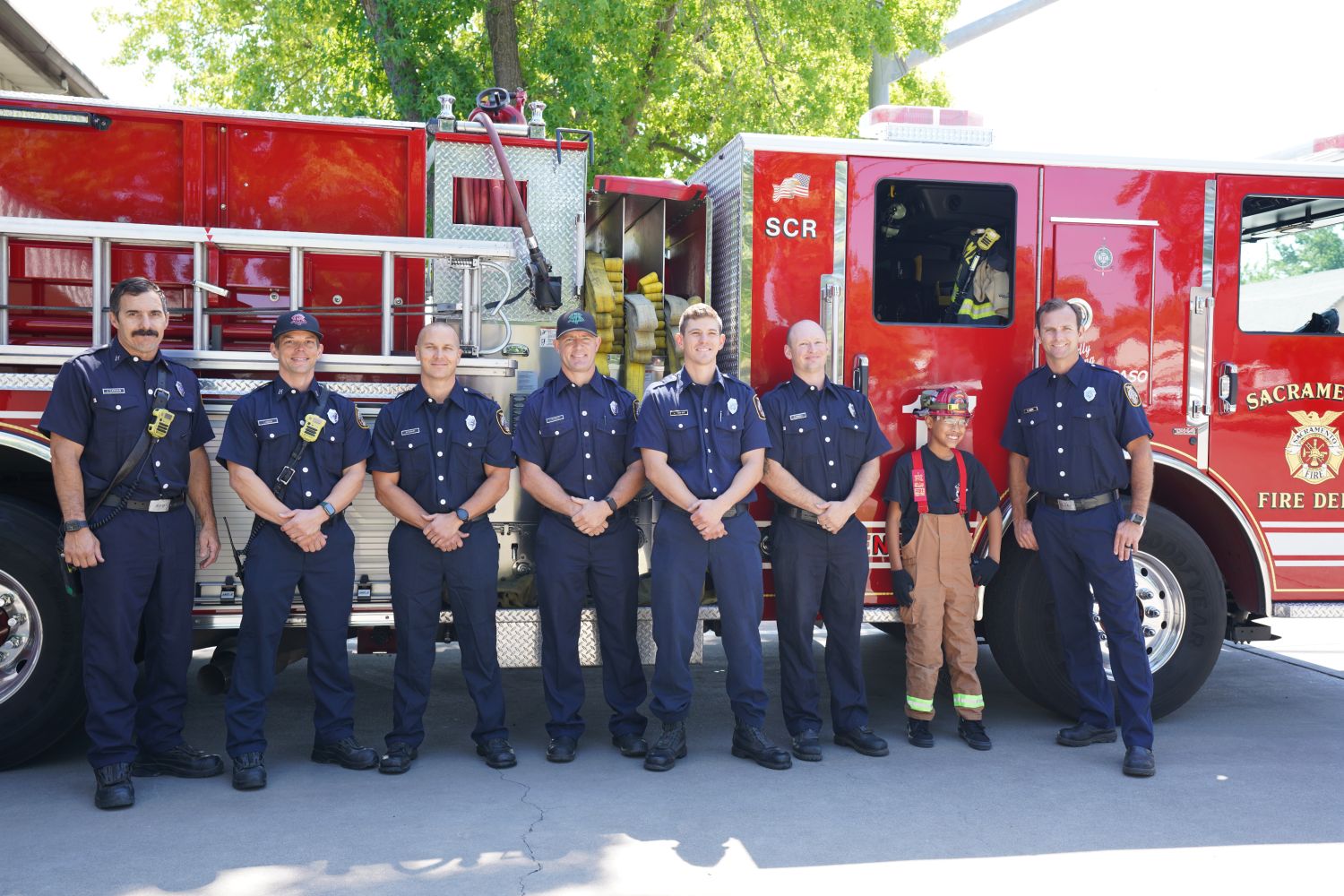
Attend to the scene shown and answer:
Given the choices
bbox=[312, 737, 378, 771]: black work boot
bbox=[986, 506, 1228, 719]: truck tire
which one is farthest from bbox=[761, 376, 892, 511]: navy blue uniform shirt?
bbox=[312, 737, 378, 771]: black work boot

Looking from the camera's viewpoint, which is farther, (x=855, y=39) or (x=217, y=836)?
(x=855, y=39)

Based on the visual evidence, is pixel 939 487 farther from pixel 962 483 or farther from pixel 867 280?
pixel 867 280

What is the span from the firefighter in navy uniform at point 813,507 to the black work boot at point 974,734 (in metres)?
0.46

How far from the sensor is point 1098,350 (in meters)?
5.63

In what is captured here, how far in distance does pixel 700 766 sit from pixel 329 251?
8.92 feet

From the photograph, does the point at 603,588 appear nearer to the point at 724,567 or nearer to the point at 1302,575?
the point at 724,567

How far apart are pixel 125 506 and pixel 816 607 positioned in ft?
9.47

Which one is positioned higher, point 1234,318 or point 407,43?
point 407,43

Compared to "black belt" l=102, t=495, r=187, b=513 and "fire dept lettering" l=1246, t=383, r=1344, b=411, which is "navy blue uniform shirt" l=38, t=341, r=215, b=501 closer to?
"black belt" l=102, t=495, r=187, b=513

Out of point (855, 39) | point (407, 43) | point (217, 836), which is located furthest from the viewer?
point (855, 39)

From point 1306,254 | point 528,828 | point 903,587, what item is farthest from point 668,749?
point 1306,254

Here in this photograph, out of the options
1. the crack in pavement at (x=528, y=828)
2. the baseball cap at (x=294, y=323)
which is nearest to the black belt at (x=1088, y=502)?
the crack in pavement at (x=528, y=828)

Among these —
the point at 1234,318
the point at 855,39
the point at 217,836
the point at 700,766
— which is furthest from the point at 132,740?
the point at 855,39

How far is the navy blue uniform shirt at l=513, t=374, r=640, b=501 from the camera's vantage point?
200 inches
